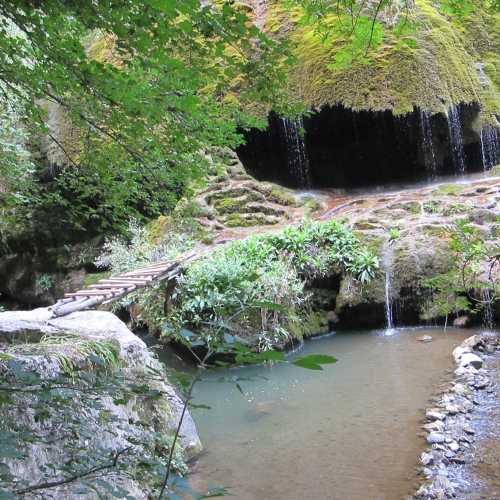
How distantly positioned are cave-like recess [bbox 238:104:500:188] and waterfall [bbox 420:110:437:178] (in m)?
0.02

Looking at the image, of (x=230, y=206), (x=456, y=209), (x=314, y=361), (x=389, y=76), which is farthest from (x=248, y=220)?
(x=314, y=361)

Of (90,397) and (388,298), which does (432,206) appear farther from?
(90,397)

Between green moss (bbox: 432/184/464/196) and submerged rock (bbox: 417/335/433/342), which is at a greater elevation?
green moss (bbox: 432/184/464/196)

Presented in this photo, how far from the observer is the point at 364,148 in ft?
39.2

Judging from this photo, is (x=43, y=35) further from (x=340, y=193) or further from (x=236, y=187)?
(x=340, y=193)

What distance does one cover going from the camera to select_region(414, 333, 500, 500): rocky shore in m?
3.38

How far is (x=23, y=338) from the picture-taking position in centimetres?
355

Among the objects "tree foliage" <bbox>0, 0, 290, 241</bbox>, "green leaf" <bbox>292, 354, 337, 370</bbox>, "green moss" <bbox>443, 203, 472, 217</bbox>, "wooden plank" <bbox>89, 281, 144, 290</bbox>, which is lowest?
"wooden plank" <bbox>89, 281, 144, 290</bbox>

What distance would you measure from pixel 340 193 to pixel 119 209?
9.63 meters

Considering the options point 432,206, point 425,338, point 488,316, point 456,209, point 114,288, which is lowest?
point 425,338

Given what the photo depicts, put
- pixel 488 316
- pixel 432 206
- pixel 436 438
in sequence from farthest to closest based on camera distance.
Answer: pixel 432 206
pixel 488 316
pixel 436 438

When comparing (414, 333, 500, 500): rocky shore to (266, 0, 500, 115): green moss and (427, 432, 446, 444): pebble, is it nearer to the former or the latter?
(427, 432, 446, 444): pebble

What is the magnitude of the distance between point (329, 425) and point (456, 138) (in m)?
9.10

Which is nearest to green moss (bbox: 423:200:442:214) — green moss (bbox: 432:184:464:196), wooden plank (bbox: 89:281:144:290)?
green moss (bbox: 432:184:464:196)
